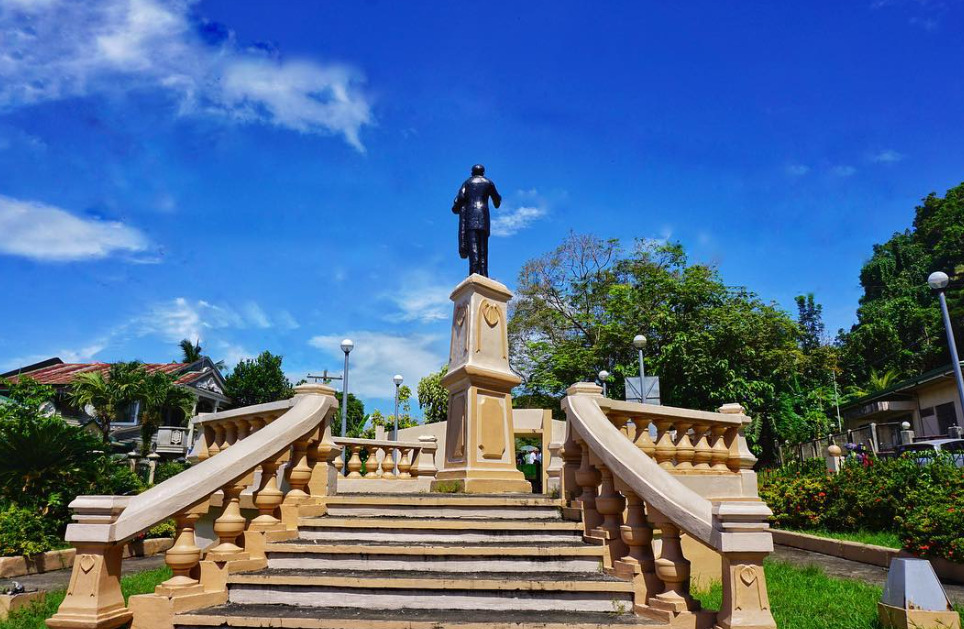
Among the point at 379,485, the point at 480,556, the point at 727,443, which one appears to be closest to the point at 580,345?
the point at 379,485

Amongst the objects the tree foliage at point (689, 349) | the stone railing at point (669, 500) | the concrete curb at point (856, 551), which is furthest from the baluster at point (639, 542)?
the tree foliage at point (689, 349)

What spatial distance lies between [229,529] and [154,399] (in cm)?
2872

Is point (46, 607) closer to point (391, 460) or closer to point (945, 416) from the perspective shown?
point (391, 460)

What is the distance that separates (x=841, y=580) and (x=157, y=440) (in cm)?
3504

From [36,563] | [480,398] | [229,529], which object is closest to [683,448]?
[480,398]

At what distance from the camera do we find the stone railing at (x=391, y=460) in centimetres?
1060

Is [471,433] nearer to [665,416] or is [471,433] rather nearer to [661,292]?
[665,416]

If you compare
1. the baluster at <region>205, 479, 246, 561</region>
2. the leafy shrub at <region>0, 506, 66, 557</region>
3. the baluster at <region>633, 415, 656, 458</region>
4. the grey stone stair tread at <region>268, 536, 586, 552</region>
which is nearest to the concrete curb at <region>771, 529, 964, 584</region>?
the baluster at <region>633, 415, 656, 458</region>

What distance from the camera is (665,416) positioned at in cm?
655

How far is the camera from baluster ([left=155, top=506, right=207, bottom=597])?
466cm

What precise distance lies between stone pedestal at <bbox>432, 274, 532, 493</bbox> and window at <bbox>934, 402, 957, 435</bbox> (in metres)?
25.5

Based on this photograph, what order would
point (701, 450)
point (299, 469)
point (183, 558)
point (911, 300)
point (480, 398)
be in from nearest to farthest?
point (183, 558) → point (299, 469) → point (701, 450) → point (480, 398) → point (911, 300)

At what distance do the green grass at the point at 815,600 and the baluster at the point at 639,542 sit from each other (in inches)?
43.2

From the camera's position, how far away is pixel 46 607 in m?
5.96
